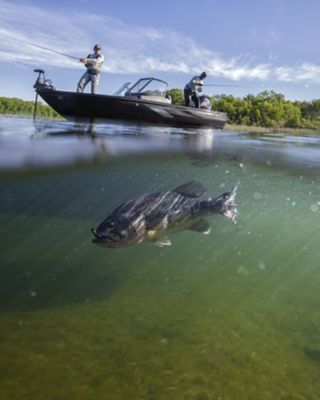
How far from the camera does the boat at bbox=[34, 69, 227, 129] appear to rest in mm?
11414

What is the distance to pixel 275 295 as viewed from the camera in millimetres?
8000

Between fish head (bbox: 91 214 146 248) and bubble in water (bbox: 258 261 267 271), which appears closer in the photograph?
fish head (bbox: 91 214 146 248)

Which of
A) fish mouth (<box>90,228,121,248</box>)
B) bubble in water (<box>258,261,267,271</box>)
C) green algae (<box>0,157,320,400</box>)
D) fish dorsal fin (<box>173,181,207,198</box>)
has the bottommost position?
bubble in water (<box>258,261,267,271</box>)

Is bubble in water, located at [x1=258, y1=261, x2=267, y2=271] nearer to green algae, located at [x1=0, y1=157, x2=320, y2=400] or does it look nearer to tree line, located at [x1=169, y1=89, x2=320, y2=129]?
green algae, located at [x1=0, y1=157, x2=320, y2=400]

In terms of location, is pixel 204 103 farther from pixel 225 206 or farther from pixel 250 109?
pixel 250 109

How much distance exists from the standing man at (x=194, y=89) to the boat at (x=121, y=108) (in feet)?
2.09

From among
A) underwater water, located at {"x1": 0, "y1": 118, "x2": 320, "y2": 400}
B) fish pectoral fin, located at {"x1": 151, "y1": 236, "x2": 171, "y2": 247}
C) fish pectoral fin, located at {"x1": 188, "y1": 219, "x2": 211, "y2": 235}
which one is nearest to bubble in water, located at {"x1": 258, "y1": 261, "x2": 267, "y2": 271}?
underwater water, located at {"x1": 0, "y1": 118, "x2": 320, "y2": 400}

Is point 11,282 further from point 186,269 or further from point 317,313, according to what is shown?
point 317,313

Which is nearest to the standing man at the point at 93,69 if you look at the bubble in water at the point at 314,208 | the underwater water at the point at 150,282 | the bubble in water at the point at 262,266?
the underwater water at the point at 150,282

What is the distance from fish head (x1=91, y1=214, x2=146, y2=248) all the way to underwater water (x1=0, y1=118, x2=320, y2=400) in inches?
43.0

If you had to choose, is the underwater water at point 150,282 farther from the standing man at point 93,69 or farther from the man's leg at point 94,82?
the standing man at point 93,69

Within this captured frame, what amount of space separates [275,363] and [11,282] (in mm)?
6829

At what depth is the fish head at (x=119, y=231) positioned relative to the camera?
166 inches

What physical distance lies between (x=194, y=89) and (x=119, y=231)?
11.3 meters
